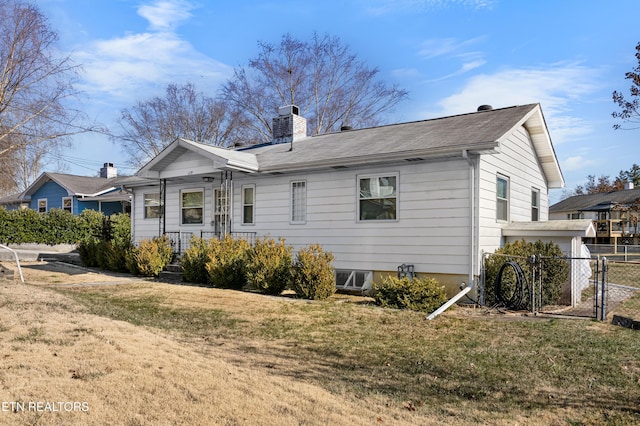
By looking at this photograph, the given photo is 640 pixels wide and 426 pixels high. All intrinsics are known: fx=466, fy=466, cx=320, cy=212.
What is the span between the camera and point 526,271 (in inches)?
402

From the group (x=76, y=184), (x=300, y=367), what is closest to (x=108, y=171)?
(x=76, y=184)

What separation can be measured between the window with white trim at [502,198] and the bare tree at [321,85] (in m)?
19.4

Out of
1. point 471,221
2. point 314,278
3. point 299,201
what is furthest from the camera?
point 299,201

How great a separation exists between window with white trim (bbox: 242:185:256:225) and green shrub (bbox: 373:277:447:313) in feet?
17.9

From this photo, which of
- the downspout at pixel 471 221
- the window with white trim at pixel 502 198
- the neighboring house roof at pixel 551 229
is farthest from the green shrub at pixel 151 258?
the neighboring house roof at pixel 551 229

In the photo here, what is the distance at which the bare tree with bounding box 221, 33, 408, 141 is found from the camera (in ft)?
101

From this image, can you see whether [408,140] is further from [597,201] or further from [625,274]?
[597,201]

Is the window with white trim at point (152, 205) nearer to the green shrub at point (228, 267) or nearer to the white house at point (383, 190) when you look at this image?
the white house at point (383, 190)

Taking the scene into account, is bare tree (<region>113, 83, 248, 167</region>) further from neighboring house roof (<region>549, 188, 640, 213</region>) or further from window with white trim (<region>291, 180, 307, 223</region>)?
neighboring house roof (<region>549, 188, 640, 213</region>)

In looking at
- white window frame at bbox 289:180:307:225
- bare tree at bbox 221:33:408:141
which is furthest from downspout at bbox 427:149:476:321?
bare tree at bbox 221:33:408:141

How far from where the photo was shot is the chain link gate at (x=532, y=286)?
9414 millimetres

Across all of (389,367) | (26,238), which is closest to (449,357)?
(389,367)

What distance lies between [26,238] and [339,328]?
2251cm

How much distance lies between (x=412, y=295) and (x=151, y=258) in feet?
25.2
